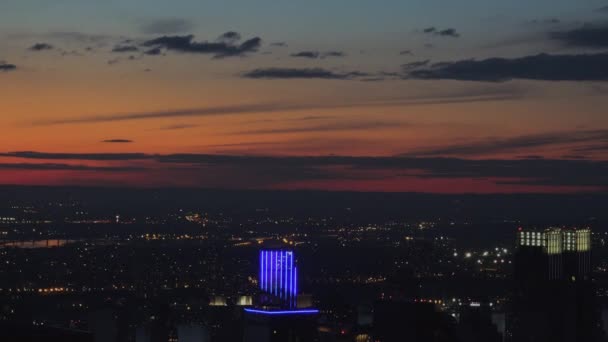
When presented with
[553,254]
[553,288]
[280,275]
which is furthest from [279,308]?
[553,254]

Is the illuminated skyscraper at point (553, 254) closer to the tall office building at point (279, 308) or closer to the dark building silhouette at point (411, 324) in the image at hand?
the dark building silhouette at point (411, 324)

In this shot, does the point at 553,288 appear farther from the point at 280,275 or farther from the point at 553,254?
the point at 280,275

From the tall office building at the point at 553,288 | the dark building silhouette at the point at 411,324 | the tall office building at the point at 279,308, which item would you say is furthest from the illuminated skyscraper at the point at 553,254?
the tall office building at the point at 279,308

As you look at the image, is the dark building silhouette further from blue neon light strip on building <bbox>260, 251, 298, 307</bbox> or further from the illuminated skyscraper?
the illuminated skyscraper

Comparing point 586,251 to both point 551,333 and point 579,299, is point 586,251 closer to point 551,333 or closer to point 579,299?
point 579,299

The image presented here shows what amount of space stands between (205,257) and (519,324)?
238 feet

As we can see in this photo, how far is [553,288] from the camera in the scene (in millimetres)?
79812

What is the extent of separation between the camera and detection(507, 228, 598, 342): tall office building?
239ft

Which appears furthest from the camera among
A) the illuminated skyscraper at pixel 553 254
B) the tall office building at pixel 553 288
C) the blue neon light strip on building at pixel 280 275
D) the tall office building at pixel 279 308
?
the illuminated skyscraper at pixel 553 254

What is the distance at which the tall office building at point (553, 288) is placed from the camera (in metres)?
72.8

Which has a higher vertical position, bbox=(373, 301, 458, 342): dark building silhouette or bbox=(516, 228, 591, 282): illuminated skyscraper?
bbox=(516, 228, 591, 282): illuminated skyscraper

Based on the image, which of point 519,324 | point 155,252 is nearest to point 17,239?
point 155,252

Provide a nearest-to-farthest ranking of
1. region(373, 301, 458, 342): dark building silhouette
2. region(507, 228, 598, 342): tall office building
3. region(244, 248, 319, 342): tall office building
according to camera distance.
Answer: region(244, 248, 319, 342): tall office building < region(373, 301, 458, 342): dark building silhouette < region(507, 228, 598, 342): tall office building

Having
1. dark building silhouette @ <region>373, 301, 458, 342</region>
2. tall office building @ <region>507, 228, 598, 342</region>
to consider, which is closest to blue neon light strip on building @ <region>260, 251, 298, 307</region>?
dark building silhouette @ <region>373, 301, 458, 342</region>
